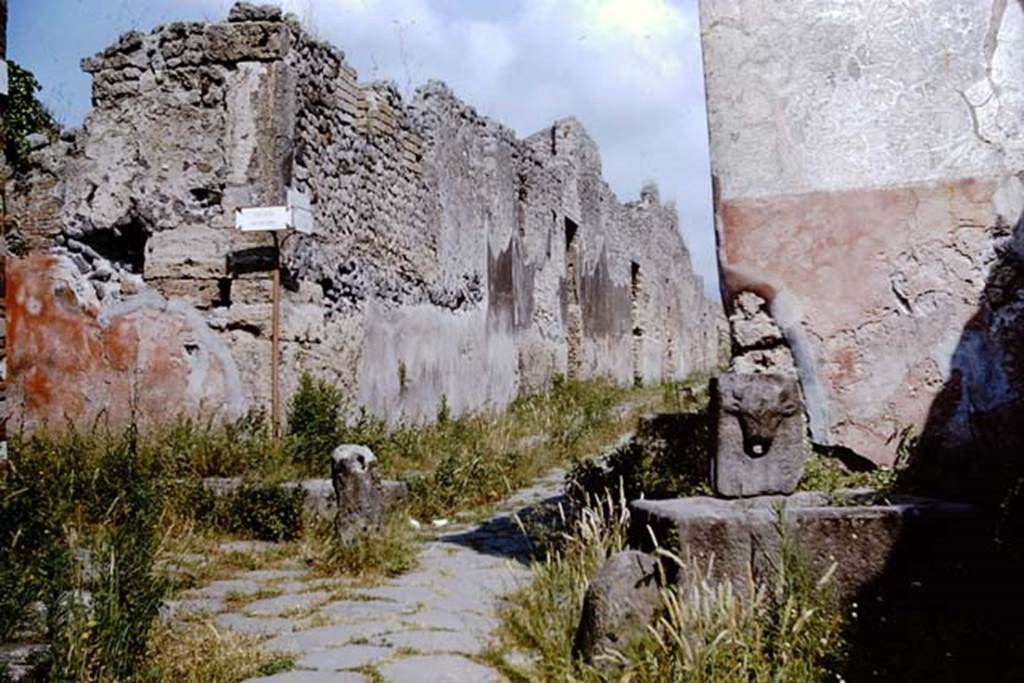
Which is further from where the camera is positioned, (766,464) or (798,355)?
(798,355)

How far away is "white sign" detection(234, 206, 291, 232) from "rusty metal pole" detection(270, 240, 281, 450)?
153 millimetres

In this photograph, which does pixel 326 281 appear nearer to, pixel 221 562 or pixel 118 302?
pixel 118 302

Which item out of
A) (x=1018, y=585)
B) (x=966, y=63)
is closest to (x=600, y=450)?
(x=966, y=63)

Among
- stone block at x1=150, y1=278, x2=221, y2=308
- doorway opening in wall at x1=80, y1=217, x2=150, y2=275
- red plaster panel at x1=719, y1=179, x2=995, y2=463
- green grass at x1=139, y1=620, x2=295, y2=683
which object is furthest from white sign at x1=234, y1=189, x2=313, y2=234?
red plaster panel at x1=719, y1=179, x2=995, y2=463

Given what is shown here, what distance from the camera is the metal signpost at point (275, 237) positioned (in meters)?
7.05

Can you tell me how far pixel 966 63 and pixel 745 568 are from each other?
8.83 feet

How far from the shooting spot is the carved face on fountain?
3.66 metres

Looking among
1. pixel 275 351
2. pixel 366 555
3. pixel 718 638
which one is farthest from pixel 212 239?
pixel 718 638

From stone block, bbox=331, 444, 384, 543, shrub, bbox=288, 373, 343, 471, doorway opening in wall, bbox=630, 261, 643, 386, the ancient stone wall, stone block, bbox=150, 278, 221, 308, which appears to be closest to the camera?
the ancient stone wall

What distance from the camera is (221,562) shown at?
5.20m

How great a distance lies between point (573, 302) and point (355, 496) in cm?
1072

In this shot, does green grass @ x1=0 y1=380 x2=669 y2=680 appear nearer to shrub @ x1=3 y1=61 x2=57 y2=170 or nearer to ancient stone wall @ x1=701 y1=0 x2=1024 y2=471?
ancient stone wall @ x1=701 y1=0 x2=1024 y2=471

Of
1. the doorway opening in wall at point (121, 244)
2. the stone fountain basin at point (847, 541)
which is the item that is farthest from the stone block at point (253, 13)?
the stone fountain basin at point (847, 541)

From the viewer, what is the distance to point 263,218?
705cm
